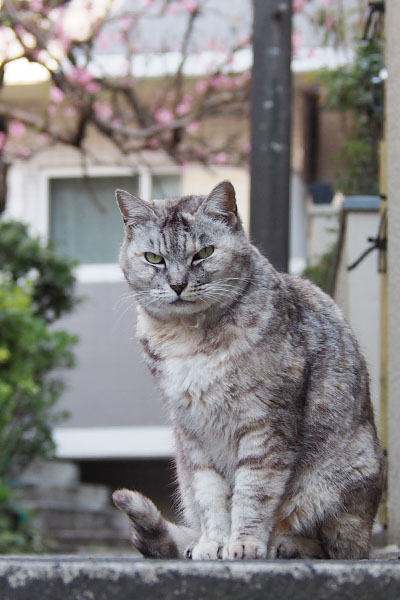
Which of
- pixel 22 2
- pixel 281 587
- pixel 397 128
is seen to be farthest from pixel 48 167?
pixel 281 587

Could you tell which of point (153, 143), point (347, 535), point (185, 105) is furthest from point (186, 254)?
point (185, 105)

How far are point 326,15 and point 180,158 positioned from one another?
212 cm

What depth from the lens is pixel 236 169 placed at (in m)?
11.4

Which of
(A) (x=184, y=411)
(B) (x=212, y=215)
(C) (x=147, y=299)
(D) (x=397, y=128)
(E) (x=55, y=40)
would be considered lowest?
(A) (x=184, y=411)

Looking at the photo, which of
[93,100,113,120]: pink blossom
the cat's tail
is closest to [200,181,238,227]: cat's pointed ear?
the cat's tail

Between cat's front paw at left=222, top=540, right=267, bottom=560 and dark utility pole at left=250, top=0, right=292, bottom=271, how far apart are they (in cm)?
232

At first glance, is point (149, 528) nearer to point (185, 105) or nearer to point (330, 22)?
point (330, 22)

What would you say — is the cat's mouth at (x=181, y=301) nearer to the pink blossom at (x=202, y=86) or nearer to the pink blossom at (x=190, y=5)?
the pink blossom at (x=190, y=5)

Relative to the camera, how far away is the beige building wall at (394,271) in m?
4.09

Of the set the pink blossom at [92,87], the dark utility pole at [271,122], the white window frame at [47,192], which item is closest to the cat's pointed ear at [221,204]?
the dark utility pole at [271,122]

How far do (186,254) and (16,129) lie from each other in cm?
778

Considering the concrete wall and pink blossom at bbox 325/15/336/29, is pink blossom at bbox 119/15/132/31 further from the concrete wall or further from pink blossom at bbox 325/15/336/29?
the concrete wall

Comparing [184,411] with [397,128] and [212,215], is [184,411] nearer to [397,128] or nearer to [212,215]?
[212,215]

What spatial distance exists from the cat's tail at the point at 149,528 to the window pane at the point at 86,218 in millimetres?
8912
